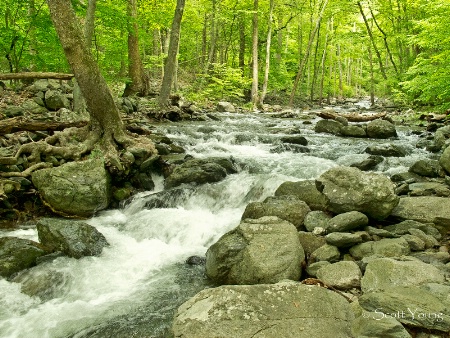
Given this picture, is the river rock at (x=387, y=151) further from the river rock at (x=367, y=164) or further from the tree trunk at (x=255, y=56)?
the tree trunk at (x=255, y=56)

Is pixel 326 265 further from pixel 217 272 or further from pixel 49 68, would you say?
pixel 49 68

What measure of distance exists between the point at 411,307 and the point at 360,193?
250cm

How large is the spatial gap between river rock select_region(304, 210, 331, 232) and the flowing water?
1.50m

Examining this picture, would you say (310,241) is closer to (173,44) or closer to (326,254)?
(326,254)

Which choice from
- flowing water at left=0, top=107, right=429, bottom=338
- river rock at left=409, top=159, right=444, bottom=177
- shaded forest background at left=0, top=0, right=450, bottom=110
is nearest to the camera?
flowing water at left=0, top=107, right=429, bottom=338

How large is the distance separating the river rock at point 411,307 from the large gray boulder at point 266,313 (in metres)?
0.22

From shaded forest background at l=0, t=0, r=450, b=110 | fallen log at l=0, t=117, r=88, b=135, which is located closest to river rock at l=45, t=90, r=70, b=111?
shaded forest background at l=0, t=0, r=450, b=110

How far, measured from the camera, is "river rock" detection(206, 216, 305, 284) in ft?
12.8

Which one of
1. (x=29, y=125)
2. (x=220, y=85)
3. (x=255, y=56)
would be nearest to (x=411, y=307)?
(x=29, y=125)

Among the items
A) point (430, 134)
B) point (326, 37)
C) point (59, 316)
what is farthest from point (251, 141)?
point (326, 37)

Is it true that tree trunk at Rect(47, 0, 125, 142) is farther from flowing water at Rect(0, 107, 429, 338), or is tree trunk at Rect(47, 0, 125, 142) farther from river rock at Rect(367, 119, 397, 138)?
river rock at Rect(367, 119, 397, 138)

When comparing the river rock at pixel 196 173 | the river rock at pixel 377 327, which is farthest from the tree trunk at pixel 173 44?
the river rock at pixel 377 327

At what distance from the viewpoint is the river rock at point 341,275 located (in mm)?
3383

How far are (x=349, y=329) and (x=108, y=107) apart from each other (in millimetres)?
6579
